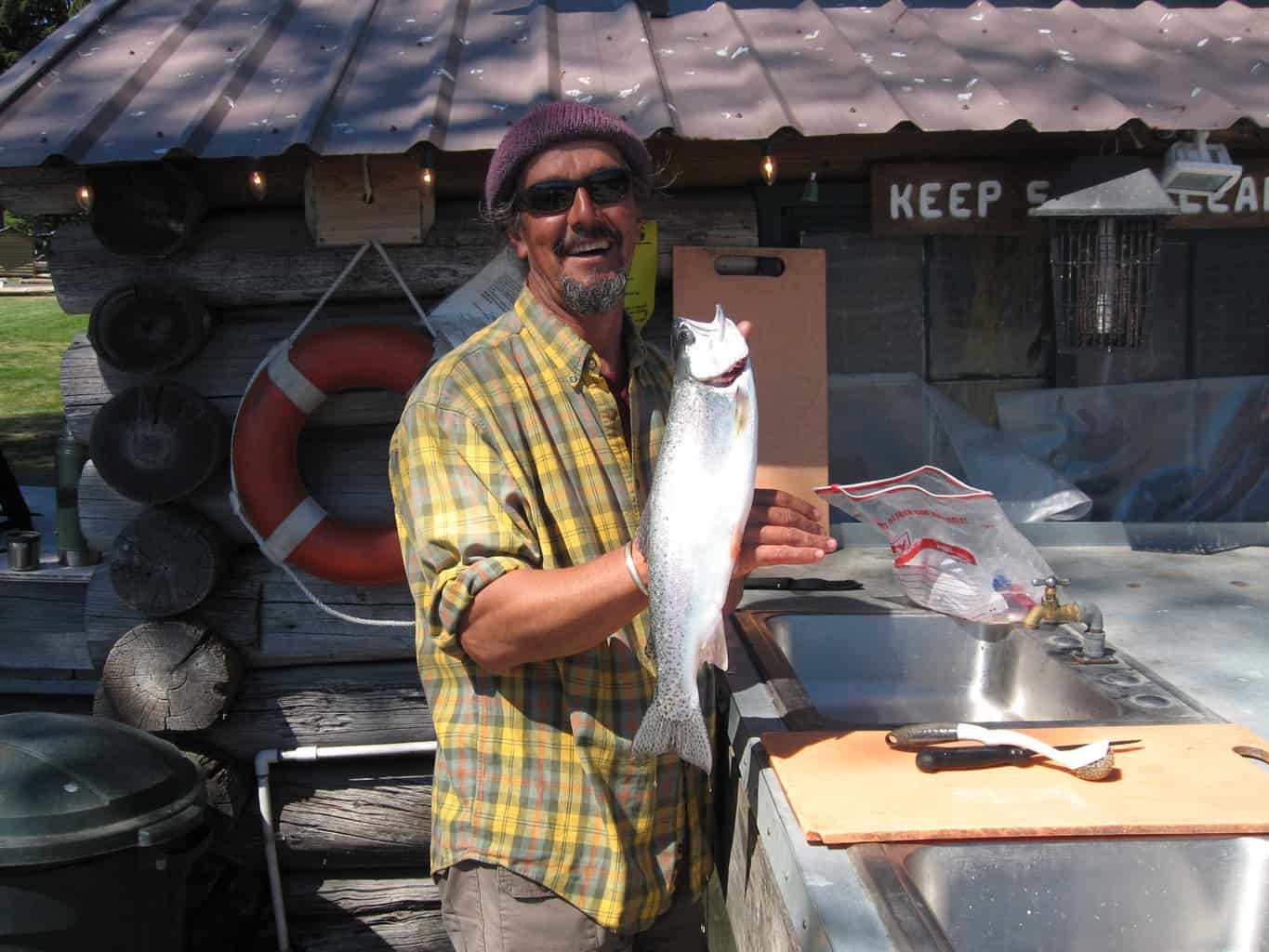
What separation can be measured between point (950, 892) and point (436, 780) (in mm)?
919

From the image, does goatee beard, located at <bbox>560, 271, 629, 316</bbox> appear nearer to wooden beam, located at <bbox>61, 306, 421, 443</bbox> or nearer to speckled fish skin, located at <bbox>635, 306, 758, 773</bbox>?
speckled fish skin, located at <bbox>635, 306, 758, 773</bbox>

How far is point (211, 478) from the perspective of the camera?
4293 millimetres

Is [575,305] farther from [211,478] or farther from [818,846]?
[211,478]

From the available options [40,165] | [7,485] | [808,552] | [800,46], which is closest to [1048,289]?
[800,46]

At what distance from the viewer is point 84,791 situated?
3361 millimetres

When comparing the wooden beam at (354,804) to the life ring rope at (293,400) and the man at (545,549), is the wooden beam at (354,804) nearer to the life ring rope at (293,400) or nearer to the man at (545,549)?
the life ring rope at (293,400)

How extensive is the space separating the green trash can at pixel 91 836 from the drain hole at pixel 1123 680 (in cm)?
261

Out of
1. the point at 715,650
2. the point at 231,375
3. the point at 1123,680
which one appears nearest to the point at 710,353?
the point at 715,650

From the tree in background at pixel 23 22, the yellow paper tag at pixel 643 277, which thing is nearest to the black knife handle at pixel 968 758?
the yellow paper tag at pixel 643 277

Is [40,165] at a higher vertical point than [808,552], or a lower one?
higher

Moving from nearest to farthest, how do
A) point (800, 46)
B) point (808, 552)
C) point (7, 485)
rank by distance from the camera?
point (808, 552) → point (800, 46) → point (7, 485)

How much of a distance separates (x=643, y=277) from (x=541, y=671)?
7.52 ft

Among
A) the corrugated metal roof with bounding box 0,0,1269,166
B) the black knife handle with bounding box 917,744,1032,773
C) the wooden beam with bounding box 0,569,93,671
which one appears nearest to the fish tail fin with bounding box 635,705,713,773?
the black knife handle with bounding box 917,744,1032,773

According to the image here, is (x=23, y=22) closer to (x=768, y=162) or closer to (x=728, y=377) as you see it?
(x=768, y=162)
